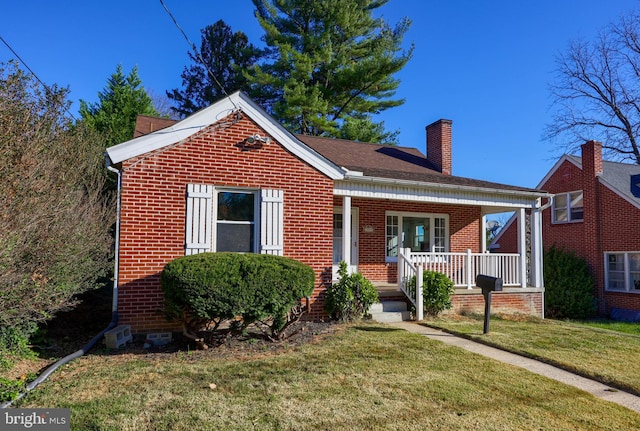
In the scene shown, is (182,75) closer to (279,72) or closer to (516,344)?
(279,72)

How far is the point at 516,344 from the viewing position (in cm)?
718

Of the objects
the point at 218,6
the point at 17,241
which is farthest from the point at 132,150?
the point at 218,6

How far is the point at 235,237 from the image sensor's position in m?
8.15

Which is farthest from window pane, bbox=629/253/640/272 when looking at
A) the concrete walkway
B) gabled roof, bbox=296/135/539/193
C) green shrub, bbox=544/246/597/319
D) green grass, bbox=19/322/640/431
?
green grass, bbox=19/322/640/431

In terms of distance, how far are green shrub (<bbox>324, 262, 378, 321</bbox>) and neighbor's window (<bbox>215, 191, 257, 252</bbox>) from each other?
6.20 feet

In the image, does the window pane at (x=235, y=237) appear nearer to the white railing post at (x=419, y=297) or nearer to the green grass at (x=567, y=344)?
the white railing post at (x=419, y=297)

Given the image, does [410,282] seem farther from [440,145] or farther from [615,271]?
[615,271]

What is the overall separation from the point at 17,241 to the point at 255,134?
4.67 m

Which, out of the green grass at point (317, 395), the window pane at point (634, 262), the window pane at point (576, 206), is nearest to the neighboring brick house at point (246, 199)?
the green grass at point (317, 395)

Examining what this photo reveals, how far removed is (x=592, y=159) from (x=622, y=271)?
4499mm

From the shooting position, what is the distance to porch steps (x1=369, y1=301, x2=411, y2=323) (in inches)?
355

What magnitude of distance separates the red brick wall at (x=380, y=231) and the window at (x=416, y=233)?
0.18m

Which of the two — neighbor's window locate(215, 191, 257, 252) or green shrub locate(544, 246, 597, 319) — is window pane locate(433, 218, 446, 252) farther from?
neighbor's window locate(215, 191, 257, 252)

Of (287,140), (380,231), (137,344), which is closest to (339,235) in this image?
(380,231)
